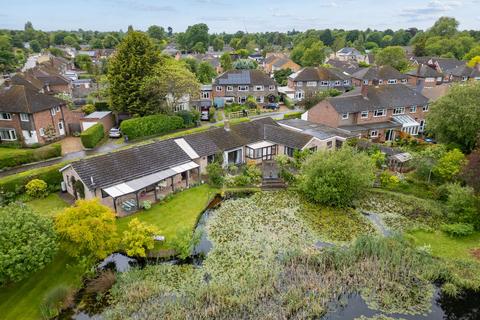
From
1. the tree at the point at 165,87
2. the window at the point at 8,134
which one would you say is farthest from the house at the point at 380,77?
the window at the point at 8,134

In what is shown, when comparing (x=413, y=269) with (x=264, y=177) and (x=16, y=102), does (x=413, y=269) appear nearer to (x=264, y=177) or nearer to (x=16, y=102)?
(x=264, y=177)

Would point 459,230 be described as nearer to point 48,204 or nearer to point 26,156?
point 48,204

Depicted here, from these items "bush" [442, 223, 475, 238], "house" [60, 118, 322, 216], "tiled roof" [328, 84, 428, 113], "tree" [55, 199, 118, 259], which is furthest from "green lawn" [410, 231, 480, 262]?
"tiled roof" [328, 84, 428, 113]

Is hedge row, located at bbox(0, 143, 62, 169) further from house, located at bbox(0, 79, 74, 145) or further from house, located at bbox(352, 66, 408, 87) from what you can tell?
house, located at bbox(352, 66, 408, 87)

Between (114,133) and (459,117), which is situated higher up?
(459,117)

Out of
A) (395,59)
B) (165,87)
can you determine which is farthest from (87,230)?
(395,59)
